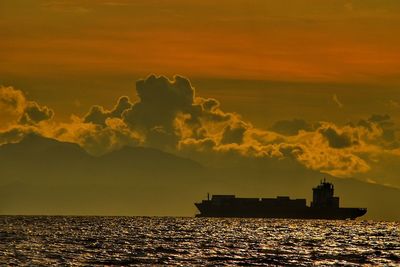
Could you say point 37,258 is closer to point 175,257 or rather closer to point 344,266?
point 175,257

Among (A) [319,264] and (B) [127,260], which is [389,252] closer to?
(A) [319,264]

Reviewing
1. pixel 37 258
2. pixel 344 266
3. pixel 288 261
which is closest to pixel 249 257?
pixel 288 261

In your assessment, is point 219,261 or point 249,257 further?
point 249,257

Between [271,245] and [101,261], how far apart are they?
48275mm

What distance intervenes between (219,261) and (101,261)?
40.3ft

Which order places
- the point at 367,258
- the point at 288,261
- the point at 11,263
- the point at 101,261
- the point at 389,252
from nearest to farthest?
1. the point at 11,263
2. the point at 101,261
3. the point at 288,261
4. the point at 367,258
5. the point at 389,252

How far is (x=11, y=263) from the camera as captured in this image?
8988cm

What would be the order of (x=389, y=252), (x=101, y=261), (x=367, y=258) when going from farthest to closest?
1. (x=389, y=252)
2. (x=367, y=258)
3. (x=101, y=261)

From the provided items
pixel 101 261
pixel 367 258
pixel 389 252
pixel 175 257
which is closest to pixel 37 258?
pixel 101 261

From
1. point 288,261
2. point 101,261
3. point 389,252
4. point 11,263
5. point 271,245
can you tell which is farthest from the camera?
point 271,245

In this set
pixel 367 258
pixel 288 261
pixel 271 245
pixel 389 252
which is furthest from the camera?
pixel 271 245

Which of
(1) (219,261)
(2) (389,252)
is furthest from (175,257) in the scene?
(2) (389,252)

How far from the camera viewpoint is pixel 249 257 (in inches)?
4326

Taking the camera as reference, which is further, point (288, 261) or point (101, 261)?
point (288, 261)
